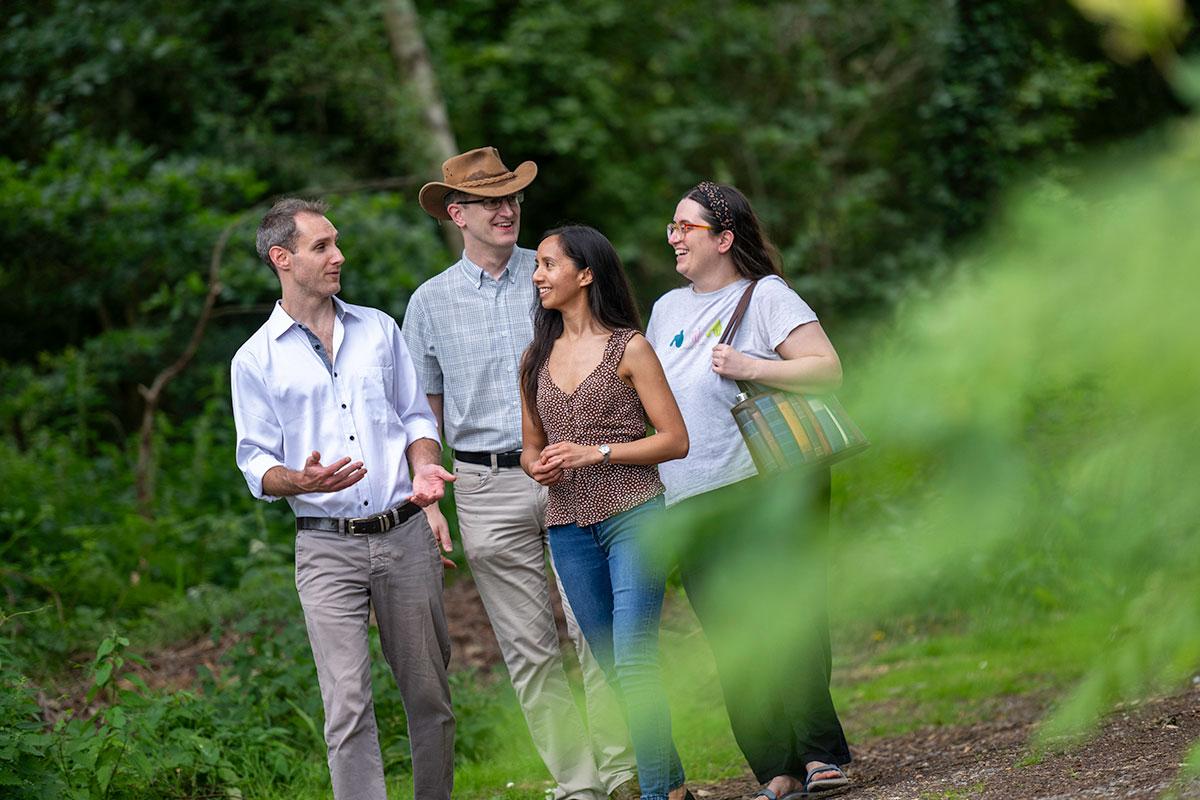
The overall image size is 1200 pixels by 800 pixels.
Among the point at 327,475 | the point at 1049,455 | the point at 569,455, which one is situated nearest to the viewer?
the point at 1049,455

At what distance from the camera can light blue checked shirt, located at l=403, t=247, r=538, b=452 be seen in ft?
16.0

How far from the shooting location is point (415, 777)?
15.1ft

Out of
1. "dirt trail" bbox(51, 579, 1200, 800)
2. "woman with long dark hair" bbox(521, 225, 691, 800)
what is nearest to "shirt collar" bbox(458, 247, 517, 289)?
"woman with long dark hair" bbox(521, 225, 691, 800)

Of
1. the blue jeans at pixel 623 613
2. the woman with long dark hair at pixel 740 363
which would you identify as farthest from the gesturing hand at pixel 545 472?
the woman with long dark hair at pixel 740 363

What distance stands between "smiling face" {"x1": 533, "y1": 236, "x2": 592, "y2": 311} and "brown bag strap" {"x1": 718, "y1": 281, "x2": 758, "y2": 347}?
1.45ft

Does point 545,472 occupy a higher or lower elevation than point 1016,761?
higher

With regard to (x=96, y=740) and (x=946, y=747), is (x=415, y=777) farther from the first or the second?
(x=946, y=747)

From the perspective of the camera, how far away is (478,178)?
5000 mm

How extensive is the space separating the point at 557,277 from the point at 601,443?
1.72 feet

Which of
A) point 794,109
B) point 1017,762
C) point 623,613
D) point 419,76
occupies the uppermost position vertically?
point 419,76

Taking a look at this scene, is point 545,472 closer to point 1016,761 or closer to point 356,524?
point 356,524

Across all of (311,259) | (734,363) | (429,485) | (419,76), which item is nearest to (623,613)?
(429,485)

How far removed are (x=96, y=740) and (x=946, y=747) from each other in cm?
307

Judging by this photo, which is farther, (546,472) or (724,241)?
(724,241)
